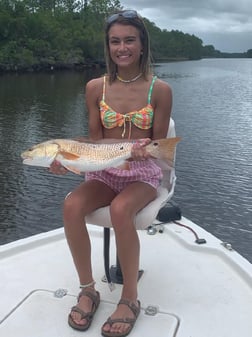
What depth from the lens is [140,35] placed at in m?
3.41

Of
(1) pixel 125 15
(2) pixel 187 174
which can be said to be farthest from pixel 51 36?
(1) pixel 125 15

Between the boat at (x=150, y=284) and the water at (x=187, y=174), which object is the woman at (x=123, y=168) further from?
the water at (x=187, y=174)

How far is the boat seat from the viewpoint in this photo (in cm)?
322

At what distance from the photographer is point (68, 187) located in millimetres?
11516

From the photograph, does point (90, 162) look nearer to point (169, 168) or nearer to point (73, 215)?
point (73, 215)

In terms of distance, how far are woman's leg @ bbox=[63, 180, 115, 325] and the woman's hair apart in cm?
94

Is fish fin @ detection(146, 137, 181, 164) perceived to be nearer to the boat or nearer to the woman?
the woman

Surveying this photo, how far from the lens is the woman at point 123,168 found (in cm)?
305

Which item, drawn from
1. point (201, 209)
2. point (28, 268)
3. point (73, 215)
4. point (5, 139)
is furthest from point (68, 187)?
point (73, 215)

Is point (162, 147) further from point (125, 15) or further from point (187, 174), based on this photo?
A: point (187, 174)

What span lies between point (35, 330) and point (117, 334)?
54cm

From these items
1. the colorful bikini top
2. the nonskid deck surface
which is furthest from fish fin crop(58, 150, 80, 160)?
the nonskid deck surface

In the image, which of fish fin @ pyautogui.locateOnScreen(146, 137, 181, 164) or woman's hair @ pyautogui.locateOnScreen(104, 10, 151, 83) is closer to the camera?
fish fin @ pyautogui.locateOnScreen(146, 137, 181, 164)

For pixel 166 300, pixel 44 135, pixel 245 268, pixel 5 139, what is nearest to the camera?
pixel 166 300
